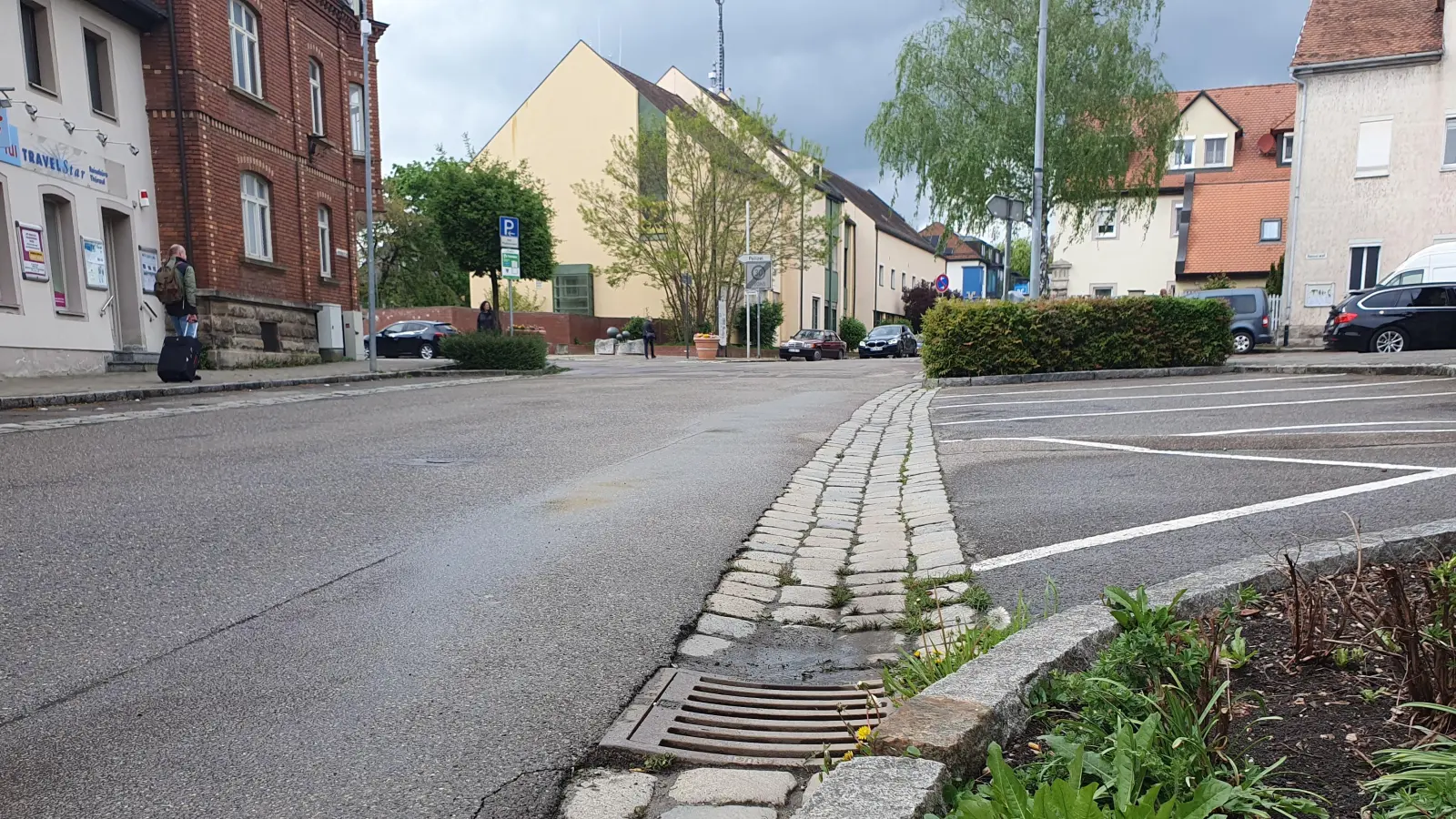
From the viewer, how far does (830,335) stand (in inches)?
1592

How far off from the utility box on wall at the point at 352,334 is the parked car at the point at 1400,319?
23.3 metres

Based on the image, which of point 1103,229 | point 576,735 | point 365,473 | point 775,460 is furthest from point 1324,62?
point 576,735

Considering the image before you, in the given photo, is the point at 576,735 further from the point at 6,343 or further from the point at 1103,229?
the point at 1103,229

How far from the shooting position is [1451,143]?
25281 mm

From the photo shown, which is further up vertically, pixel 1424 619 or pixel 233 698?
pixel 1424 619

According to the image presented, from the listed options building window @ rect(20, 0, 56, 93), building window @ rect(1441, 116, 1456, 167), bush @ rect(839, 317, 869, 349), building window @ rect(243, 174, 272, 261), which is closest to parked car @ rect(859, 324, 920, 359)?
bush @ rect(839, 317, 869, 349)

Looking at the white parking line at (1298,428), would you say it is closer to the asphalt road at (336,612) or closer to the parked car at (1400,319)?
the asphalt road at (336,612)

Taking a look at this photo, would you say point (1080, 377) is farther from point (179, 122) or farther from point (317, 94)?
point (317, 94)

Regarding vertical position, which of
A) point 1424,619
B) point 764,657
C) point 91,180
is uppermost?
point 91,180

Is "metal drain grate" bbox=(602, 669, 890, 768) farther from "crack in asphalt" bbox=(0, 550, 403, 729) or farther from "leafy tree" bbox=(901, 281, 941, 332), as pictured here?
"leafy tree" bbox=(901, 281, 941, 332)

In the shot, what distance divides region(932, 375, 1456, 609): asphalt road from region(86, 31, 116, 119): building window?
1557 cm

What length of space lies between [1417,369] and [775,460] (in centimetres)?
1143

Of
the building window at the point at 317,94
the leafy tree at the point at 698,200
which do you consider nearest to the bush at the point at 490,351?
the building window at the point at 317,94

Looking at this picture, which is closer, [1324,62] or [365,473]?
[365,473]
